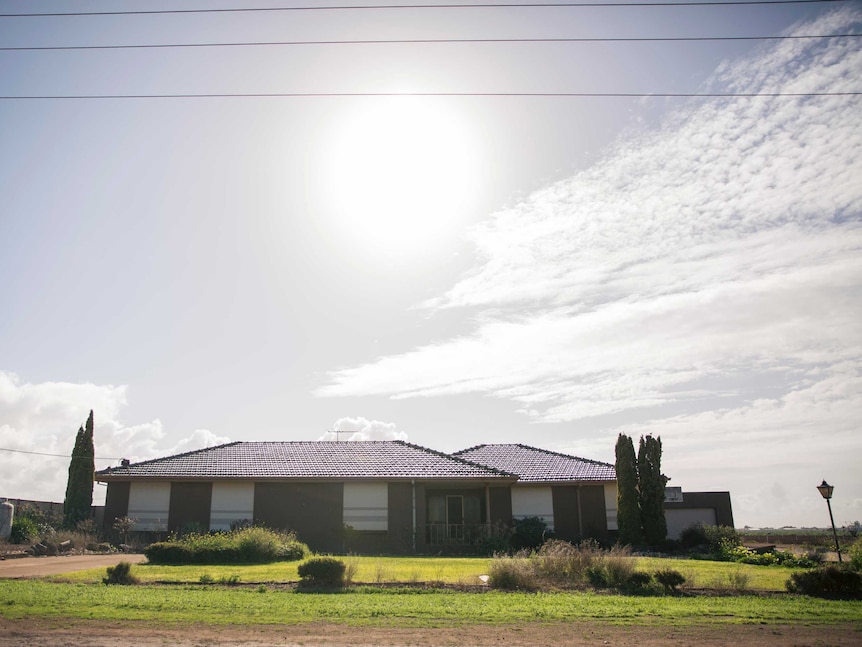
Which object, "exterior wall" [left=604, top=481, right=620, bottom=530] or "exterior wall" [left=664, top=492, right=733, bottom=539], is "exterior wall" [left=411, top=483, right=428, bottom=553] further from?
"exterior wall" [left=664, top=492, right=733, bottom=539]

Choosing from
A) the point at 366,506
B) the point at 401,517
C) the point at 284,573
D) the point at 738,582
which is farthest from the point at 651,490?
the point at 284,573

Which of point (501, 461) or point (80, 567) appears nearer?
point (80, 567)

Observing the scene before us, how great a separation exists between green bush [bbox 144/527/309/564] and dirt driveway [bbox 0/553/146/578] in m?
0.91

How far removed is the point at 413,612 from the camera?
10.4m

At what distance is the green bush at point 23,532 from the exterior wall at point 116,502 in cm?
228

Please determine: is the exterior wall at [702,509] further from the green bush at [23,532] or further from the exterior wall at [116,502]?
the green bush at [23,532]

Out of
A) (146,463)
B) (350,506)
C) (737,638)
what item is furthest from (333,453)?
(737,638)

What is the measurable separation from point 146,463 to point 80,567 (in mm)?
11742

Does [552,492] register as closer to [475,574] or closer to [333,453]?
[333,453]

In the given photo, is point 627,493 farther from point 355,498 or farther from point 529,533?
point 355,498

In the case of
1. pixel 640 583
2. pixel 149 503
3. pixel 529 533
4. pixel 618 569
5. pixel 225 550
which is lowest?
pixel 640 583

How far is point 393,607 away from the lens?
10.8 m

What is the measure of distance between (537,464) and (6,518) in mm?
20133

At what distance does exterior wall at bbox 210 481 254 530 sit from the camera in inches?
1026
